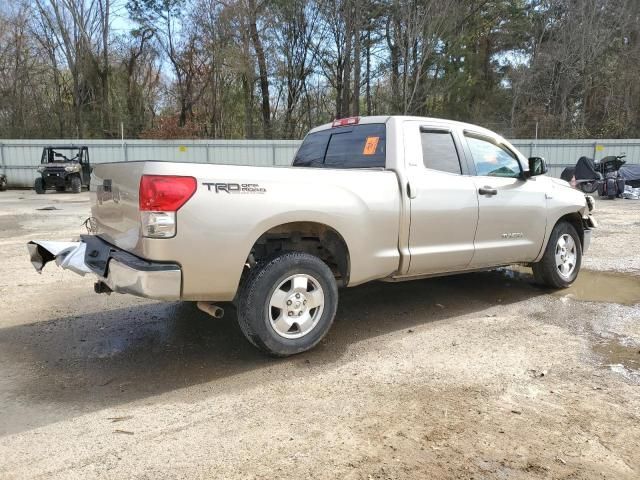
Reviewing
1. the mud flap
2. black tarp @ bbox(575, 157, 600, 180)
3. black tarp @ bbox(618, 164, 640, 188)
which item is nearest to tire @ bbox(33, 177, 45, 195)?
the mud flap

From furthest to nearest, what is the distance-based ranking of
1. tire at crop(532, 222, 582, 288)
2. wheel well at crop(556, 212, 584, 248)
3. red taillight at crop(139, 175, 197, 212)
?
wheel well at crop(556, 212, 584, 248), tire at crop(532, 222, 582, 288), red taillight at crop(139, 175, 197, 212)

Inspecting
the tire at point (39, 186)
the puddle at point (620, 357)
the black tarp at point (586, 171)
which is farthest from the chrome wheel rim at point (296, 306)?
the tire at point (39, 186)

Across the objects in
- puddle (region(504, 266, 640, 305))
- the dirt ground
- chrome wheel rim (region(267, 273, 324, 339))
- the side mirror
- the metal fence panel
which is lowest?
the dirt ground

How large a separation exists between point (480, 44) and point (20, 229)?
26152mm

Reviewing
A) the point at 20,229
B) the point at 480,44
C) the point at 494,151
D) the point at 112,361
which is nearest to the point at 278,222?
Result: the point at 112,361

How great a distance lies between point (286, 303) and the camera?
388cm

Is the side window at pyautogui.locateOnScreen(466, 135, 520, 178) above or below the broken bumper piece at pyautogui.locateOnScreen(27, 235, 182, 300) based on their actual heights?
above

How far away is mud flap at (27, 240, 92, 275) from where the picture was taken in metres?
4.02

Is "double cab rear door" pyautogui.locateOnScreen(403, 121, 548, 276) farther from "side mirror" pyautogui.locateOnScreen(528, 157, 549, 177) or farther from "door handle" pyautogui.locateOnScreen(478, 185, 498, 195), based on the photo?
"side mirror" pyautogui.locateOnScreen(528, 157, 549, 177)

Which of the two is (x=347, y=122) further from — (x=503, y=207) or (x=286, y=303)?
(x=286, y=303)

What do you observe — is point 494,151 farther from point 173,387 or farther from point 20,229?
point 20,229

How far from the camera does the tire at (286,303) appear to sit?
12.2 ft

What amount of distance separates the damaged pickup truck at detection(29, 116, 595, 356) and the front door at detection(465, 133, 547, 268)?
0.05 ft

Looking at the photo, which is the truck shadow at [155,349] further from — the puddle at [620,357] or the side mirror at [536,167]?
the side mirror at [536,167]
